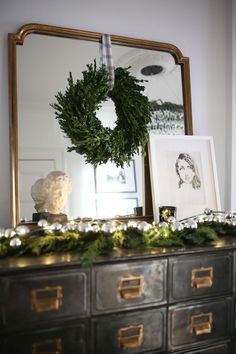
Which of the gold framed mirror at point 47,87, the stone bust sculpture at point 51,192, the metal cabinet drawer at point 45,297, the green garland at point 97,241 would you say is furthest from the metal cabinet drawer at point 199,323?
Answer: the stone bust sculpture at point 51,192

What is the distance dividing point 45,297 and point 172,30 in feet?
4.97

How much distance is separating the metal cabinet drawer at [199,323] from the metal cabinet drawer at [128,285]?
11cm

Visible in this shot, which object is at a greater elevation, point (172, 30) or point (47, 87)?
point (172, 30)

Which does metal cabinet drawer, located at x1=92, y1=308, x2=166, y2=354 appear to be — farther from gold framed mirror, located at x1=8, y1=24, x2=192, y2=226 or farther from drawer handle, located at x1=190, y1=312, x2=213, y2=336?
gold framed mirror, located at x1=8, y1=24, x2=192, y2=226

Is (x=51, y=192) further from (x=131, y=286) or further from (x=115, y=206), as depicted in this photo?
(x=131, y=286)

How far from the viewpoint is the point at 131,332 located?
1.11m

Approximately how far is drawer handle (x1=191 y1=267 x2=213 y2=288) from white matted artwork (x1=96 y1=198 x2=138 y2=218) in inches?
19.2

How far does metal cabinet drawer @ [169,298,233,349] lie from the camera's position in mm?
1180

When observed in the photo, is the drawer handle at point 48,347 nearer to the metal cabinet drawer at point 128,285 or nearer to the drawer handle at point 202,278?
the metal cabinet drawer at point 128,285

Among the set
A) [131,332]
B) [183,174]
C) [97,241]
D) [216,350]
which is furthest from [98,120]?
[216,350]

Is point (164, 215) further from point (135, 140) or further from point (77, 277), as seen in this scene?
point (77, 277)

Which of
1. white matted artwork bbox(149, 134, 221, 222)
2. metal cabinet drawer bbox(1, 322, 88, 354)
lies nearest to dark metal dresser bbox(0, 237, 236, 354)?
metal cabinet drawer bbox(1, 322, 88, 354)

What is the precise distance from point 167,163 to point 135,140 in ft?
0.69

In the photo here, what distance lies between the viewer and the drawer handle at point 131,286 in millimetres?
1089
